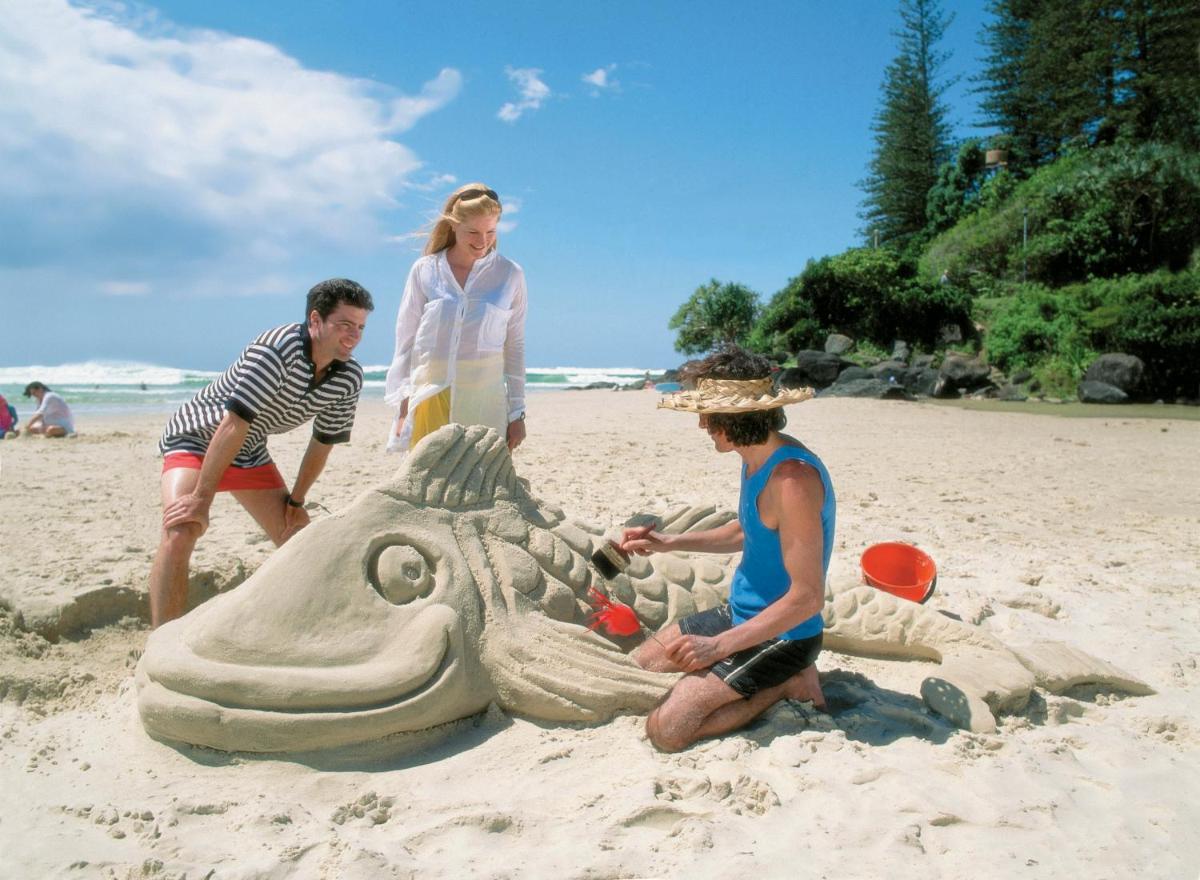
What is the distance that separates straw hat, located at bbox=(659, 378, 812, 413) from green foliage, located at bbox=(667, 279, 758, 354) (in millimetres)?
23230

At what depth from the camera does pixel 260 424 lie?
3348mm

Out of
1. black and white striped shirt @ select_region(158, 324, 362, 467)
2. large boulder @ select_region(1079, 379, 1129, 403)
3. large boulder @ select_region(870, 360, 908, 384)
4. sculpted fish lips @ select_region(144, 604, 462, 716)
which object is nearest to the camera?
sculpted fish lips @ select_region(144, 604, 462, 716)

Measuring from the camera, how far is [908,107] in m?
32.0

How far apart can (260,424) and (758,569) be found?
213 centimetres

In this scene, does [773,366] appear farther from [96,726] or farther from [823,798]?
[96,726]

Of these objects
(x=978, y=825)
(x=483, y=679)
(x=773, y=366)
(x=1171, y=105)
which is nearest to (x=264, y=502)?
(x=483, y=679)

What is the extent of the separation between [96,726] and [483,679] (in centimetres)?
130

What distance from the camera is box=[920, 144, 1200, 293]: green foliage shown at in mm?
20422

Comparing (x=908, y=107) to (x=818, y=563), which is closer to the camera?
(x=818, y=563)

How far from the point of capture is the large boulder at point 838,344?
2095 centimetres

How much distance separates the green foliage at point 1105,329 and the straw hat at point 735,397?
1534 centimetres

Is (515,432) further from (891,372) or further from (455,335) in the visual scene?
(891,372)

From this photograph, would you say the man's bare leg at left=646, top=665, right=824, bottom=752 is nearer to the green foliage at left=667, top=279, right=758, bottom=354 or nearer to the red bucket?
the red bucket

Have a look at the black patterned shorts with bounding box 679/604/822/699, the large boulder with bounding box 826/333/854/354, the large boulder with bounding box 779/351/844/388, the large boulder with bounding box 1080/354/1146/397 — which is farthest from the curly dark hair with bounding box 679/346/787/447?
the large boulder with bounding box 826/333/854/354
